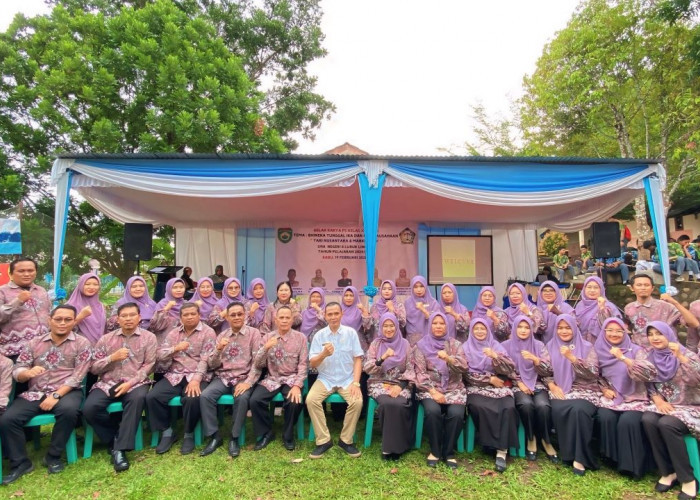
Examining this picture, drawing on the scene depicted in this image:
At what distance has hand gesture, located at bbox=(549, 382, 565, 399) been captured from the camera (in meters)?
2.95

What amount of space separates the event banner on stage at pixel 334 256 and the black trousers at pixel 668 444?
5.46m

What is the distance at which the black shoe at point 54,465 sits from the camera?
2770 mm

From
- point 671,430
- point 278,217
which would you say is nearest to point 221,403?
point 671,430

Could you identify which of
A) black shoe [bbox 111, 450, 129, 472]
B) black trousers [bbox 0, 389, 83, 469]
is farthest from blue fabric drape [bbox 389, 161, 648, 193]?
black trousers [bbox 0, 389, 83, 469]

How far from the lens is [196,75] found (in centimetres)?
772

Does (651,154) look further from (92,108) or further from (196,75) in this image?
(92,108)

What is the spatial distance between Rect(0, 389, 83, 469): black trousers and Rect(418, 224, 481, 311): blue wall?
20.6 feet

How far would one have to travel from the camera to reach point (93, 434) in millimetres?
3096

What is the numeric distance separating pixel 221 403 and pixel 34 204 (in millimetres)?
7847

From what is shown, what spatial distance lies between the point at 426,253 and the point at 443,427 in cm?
532

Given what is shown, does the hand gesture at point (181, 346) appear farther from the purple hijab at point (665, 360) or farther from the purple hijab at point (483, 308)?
the purple hijab at point (665, 360)

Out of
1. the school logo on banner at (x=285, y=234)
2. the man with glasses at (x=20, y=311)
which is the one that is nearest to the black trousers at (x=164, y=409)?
the man with glasses at (x=20, y=311)

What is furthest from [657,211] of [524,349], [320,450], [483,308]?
[320,450]

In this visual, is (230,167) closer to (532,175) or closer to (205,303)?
(205,303)
